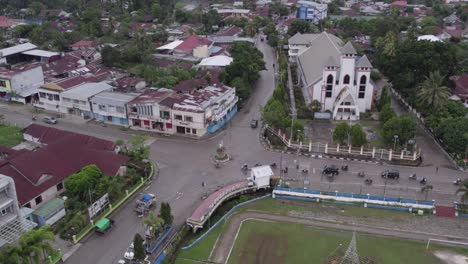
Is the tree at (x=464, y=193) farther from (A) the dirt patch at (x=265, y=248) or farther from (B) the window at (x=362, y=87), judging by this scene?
(B) the window at (x=362, y=87)

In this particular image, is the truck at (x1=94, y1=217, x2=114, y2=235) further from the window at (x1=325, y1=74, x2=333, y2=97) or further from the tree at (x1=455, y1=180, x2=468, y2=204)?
the window at (x1=325, y1=74, x2=333, y2=97)

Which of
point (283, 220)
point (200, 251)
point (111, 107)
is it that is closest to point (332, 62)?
point (283, 220)

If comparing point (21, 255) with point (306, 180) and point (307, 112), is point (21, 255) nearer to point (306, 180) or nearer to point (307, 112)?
point (306, 180)

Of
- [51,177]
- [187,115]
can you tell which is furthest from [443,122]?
[51,177]

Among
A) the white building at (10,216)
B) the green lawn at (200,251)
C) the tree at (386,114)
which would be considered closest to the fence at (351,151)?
the tree at (386,114)

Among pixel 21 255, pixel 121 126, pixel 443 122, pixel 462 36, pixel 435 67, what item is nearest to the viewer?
pixel 21 255

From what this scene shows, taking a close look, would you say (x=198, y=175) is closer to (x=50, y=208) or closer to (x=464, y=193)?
(x=50, y=208)
